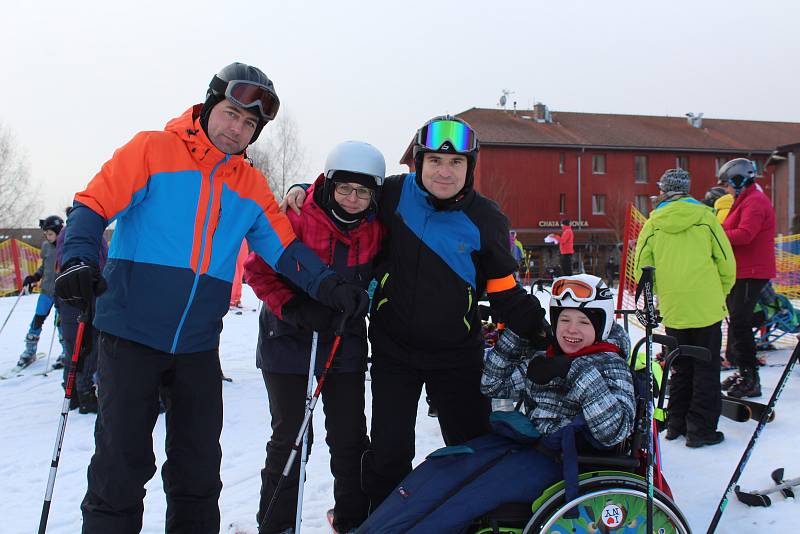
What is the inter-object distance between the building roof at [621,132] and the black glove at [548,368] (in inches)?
1349

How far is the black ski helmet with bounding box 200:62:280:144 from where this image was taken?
97.4 inches

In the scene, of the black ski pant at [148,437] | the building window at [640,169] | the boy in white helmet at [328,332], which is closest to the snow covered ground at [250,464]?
the boy in white helmet at [328,332]

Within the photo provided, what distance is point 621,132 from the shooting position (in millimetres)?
39906

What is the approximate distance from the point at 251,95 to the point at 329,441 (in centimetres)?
182

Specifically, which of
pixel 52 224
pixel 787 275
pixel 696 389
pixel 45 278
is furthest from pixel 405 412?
pixel 787 275

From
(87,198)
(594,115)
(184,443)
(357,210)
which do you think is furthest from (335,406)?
(594,115)

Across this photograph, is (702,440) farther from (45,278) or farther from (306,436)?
(45,278)

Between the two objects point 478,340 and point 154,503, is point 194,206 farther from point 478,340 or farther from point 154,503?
point 154,503

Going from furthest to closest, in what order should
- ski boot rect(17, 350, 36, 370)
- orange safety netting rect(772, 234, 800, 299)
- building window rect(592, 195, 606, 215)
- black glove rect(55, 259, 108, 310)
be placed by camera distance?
building window rect(592, 195, 606, 215) → orange safety netting rect(772, 234, 800, 299) → ski boot rect(17, 350, 36, 370) → black glove rect(55, 259, 108, 310)

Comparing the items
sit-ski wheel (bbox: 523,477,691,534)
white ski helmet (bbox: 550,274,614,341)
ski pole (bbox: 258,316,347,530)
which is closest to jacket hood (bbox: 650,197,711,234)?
white ski helmet (bbox: 550,274,614,341)

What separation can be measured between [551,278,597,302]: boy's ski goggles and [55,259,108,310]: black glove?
215cm

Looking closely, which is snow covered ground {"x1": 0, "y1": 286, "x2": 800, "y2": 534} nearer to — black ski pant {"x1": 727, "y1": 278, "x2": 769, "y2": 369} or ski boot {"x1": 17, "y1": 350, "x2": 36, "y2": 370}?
black ski pant {"x1": 727, "y1": 278, "x2": 769, "y2": 369}

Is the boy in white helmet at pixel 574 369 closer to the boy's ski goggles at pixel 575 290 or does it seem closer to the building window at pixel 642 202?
the boy's ski goggles at pixel 575 290

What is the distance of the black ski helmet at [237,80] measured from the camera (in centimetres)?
247
